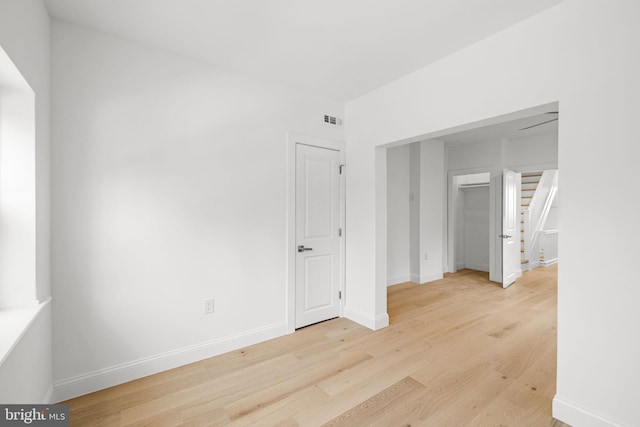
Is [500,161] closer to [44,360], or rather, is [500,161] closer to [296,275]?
[296,275]

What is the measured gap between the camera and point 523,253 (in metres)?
6.20

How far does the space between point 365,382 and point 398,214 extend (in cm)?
339

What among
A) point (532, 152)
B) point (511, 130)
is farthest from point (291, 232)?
point (532, 152)

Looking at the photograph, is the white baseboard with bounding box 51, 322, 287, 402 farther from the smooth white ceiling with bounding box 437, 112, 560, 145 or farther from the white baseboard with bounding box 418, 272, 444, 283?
the smooth white ceiling with bounding box 437, 112, 560, 145

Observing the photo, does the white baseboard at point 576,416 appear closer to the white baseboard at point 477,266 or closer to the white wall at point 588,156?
the white wall at point 588,156

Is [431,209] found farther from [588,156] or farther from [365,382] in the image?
[365,382]

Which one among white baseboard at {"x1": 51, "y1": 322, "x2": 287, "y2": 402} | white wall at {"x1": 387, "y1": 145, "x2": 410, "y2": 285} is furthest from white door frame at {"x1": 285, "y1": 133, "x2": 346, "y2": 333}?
white wall at {"x1": 387, "y1": 145, "x2": 410, "y2": 285}

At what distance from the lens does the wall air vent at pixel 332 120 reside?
3.37m

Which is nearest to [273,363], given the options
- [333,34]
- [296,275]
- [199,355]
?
[199,355]

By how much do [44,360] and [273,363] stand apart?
1585 millimetres

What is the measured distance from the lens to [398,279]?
5059 millimetres

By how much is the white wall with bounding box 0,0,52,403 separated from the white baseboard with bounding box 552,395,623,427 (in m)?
2.98

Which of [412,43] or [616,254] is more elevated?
[412,43]

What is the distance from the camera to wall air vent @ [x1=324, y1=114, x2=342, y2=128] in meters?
3.37
